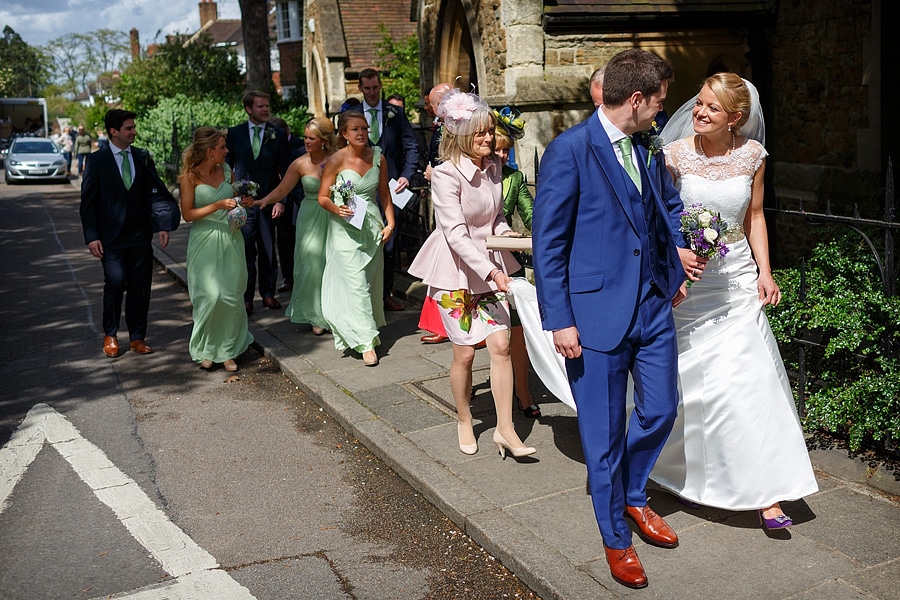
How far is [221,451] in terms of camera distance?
Result: 6195 mm

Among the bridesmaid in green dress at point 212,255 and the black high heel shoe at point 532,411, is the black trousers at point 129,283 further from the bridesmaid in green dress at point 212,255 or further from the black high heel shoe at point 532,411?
the black high heel shoe at point 532,411

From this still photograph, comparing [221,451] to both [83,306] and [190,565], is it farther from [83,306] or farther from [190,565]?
[83,306]

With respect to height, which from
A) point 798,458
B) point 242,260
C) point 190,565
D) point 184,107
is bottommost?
point 190,565

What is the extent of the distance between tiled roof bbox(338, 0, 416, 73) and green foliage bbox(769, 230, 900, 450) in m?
25.6

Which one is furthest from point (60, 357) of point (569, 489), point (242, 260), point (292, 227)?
point (569, 489)

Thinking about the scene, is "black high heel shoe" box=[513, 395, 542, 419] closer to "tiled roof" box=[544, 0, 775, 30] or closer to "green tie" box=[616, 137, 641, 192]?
"green tie" box=[616, 137, 641, 192]

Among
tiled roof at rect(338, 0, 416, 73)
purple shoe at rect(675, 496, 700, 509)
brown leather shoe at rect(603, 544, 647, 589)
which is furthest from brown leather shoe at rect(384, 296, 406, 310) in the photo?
tiled roof at rect(338, 0, 416, 73)

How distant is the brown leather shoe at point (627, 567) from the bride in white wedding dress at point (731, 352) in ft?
2.19

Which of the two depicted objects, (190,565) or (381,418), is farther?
(381,418)

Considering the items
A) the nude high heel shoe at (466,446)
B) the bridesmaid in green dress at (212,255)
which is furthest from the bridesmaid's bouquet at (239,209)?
the nude high heel shoe at (466,446)

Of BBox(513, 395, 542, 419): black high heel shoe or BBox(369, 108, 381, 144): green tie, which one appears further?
BBox(369, 108, 381, 144): green tie

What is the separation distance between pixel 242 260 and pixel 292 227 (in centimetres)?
262

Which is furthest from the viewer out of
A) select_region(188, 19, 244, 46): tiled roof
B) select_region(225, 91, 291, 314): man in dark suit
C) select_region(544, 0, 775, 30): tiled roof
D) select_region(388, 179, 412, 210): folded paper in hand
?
select_region(188, 19, 244, 46): tiled roof

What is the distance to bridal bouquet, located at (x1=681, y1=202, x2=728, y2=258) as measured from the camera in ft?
14.1
